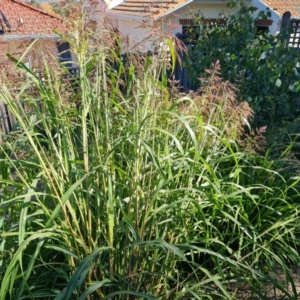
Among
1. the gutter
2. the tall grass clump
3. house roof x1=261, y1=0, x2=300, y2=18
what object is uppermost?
house roof x1=261, y1=0, x2=300, y2=18

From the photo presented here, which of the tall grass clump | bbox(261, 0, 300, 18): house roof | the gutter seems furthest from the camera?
bbox(261, 0, 300, 18): house roof

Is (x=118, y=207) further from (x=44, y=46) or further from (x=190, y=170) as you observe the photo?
(x=44, y=46)

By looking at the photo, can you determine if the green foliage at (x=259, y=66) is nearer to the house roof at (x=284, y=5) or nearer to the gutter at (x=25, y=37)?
the gutter at (x=25, y=37)

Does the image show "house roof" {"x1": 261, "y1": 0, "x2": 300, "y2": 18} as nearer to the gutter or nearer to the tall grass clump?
the tall grass clump

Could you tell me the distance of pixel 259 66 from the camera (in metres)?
2.65

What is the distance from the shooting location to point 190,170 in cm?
136

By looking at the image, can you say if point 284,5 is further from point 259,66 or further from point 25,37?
point 25,37

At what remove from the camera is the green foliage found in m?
2.61

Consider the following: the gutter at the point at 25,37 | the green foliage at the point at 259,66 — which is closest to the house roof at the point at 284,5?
the green foliage at the point at 259,66

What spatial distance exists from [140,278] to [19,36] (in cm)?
104

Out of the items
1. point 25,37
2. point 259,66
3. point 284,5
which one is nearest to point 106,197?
point 25,37

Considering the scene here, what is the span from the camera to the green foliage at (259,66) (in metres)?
2.61

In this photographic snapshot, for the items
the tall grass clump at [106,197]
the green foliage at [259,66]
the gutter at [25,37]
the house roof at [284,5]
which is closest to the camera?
the tall grass clump at [106,197]

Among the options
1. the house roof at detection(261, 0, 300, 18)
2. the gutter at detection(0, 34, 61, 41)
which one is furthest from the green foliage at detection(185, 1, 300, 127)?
the house roof at detection(261, 0, 300, 18)
